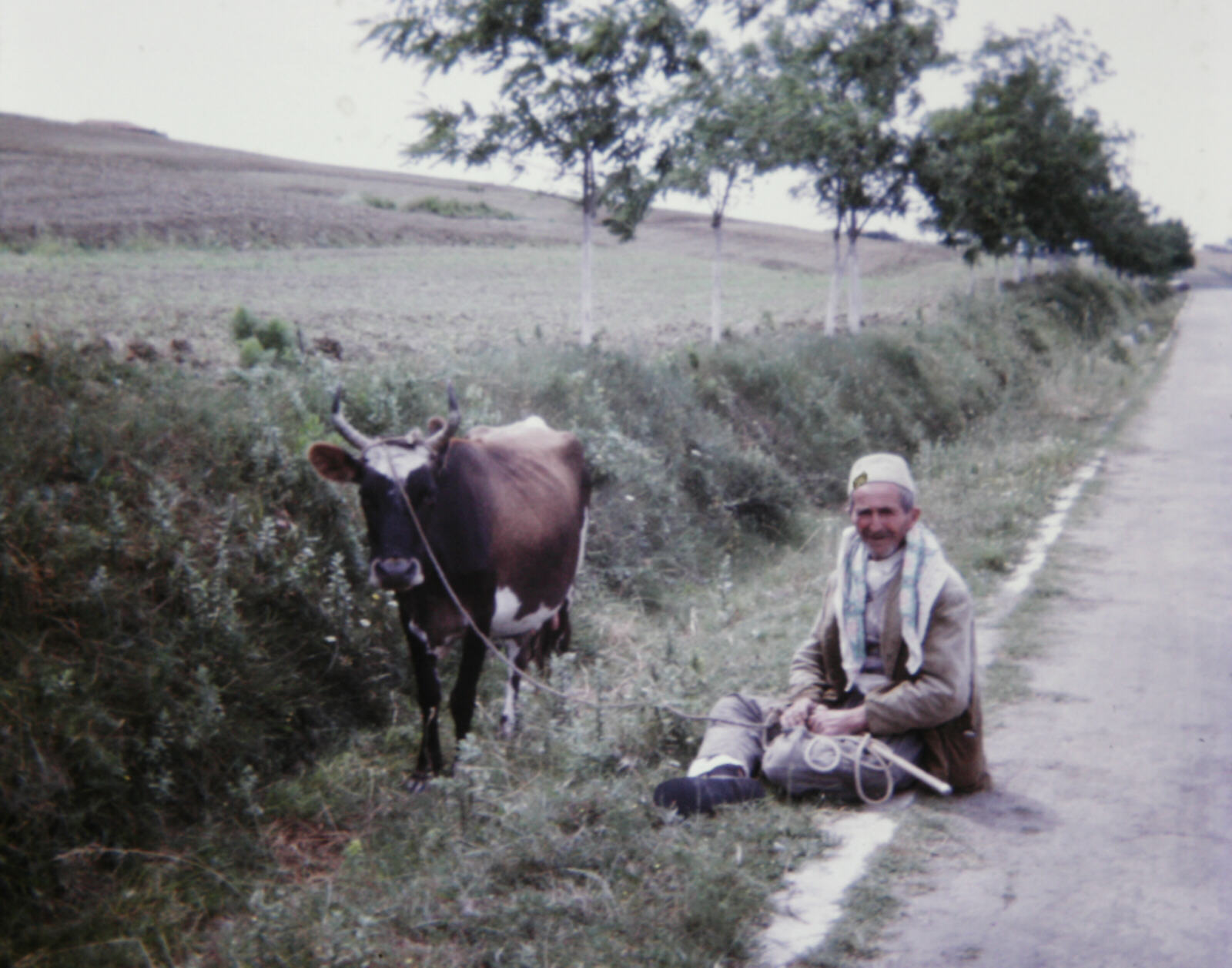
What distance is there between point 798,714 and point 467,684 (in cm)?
180

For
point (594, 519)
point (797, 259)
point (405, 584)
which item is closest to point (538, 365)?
point (594, 519)

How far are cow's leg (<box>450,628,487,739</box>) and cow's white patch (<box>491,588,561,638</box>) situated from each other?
0.22 m

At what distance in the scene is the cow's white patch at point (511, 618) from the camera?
590 centimetres

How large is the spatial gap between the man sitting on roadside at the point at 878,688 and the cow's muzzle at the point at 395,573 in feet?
4.66

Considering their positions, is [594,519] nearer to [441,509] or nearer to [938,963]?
[441,509]

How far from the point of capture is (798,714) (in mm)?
4648

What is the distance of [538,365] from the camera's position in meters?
10.1

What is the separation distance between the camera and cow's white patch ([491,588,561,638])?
590cm

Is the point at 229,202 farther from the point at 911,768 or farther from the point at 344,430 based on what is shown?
the point at 911,768

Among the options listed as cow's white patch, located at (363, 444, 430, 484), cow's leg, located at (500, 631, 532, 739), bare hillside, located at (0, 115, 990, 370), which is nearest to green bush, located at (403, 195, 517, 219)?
bare hillside, located at (0, 115, 990, 370)

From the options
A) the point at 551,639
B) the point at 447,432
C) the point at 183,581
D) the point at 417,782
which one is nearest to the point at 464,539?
the point at 447,432

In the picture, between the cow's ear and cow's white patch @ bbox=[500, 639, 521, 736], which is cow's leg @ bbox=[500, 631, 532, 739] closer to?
cow's white patch @ bbox=[500, 639, 521, 736]

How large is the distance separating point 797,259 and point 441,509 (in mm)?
47274

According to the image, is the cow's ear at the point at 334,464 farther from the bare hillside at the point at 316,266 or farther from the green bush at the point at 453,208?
the green bush at the point at 453,208
